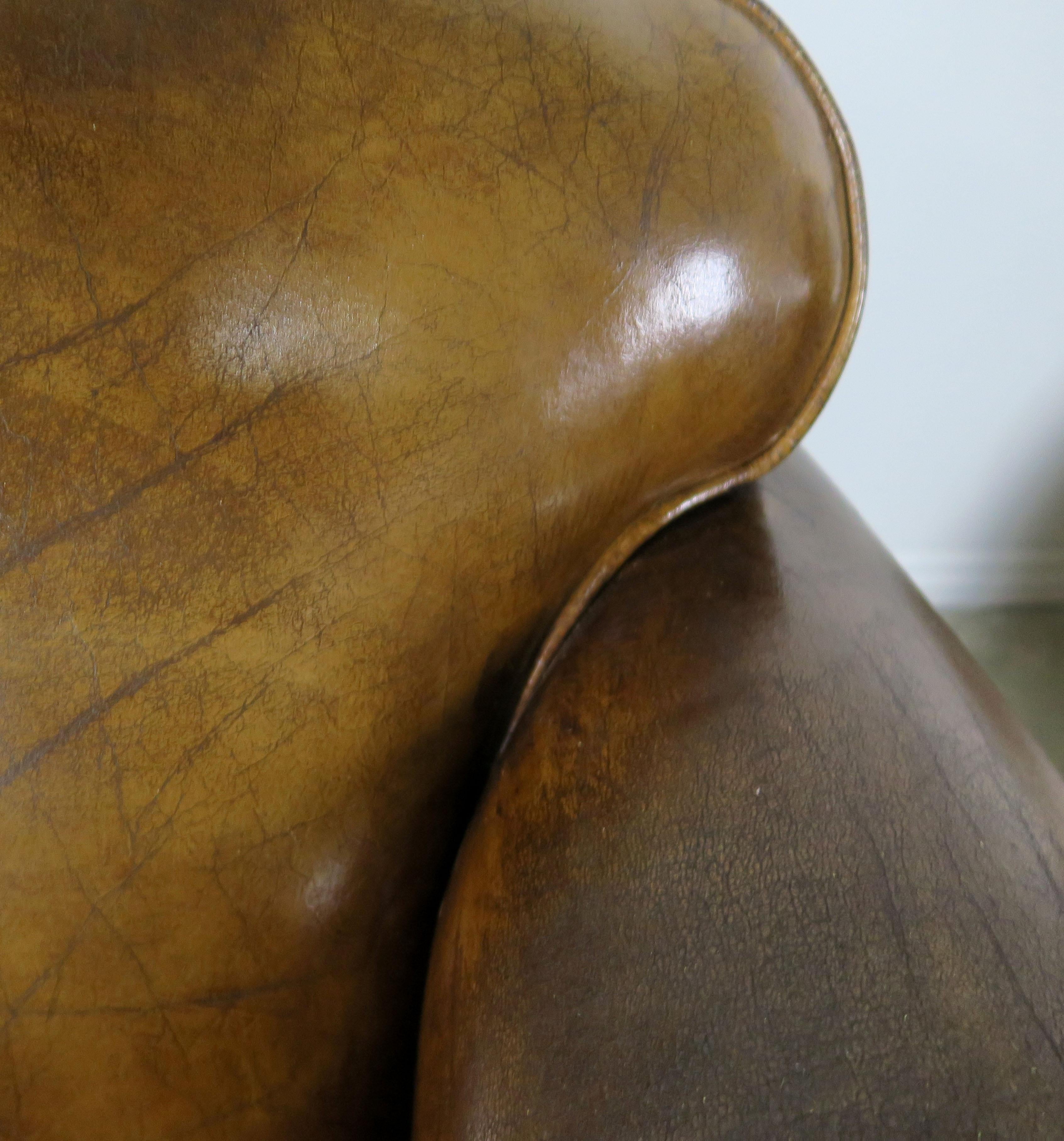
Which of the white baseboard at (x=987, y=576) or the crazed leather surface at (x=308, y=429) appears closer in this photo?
the crazed leather surface at (x=308, y=429)

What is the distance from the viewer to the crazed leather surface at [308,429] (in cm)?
30

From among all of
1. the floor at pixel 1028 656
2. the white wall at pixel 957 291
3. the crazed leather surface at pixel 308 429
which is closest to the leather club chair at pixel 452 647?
the crazed leather surface at pixel 308 429

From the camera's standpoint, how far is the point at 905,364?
0.99 metres

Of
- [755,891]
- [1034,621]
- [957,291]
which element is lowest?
[1034,621]

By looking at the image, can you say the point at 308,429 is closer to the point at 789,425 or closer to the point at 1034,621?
the point at 789,425

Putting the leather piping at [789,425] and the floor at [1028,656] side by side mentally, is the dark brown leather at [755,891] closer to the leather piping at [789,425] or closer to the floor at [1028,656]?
the leather piping at [789,425]

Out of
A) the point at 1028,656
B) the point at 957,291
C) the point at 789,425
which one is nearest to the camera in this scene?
the point at 789,425

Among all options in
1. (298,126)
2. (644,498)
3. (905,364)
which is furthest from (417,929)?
(905,364)

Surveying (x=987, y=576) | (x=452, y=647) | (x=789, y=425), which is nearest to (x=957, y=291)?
(x=987, y=576)

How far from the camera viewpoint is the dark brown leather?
26 cm

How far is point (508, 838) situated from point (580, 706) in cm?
6

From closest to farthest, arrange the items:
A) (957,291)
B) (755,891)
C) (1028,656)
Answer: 1. (755,891)
2. (957,291)
3. (1028,656)

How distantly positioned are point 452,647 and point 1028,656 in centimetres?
101

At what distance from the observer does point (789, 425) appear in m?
0.41
